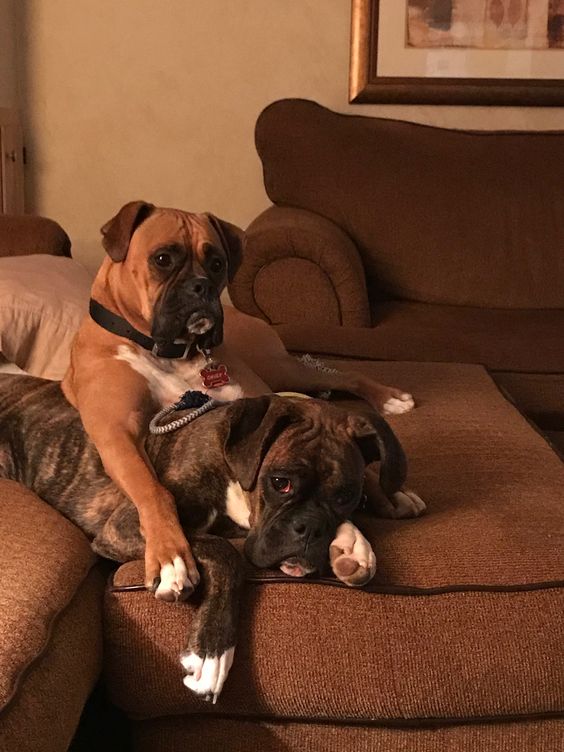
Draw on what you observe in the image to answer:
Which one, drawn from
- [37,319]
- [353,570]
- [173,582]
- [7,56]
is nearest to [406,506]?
[353,570]

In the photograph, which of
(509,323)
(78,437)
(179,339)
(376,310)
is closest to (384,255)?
(376,310)

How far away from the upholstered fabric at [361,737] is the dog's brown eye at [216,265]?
1.06 metres

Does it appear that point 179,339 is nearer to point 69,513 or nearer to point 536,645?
point 69,513

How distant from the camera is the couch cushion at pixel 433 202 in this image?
3748mm

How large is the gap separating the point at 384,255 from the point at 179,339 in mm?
1865

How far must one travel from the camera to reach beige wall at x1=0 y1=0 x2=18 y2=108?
393 centimetres

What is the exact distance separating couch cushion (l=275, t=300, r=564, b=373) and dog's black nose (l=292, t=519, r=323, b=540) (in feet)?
4.81

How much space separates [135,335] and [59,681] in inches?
37.5

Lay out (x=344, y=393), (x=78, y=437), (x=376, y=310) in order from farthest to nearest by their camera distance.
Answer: (x=376, y=310)
(x=344, y=393)
(x=78, y=437)

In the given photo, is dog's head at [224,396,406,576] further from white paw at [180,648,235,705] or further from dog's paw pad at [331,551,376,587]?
white paw at [180,648,235,705]

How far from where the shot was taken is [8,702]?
1.18m

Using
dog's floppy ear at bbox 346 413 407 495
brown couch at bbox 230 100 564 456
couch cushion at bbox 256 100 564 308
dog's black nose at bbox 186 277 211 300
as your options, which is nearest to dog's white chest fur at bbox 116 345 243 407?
dog's black nose at bbox 186 277 211 300

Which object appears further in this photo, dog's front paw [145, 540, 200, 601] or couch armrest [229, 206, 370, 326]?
couch armrest [229, 206, 370, 326]

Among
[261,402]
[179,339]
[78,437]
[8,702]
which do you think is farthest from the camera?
[179,339]
